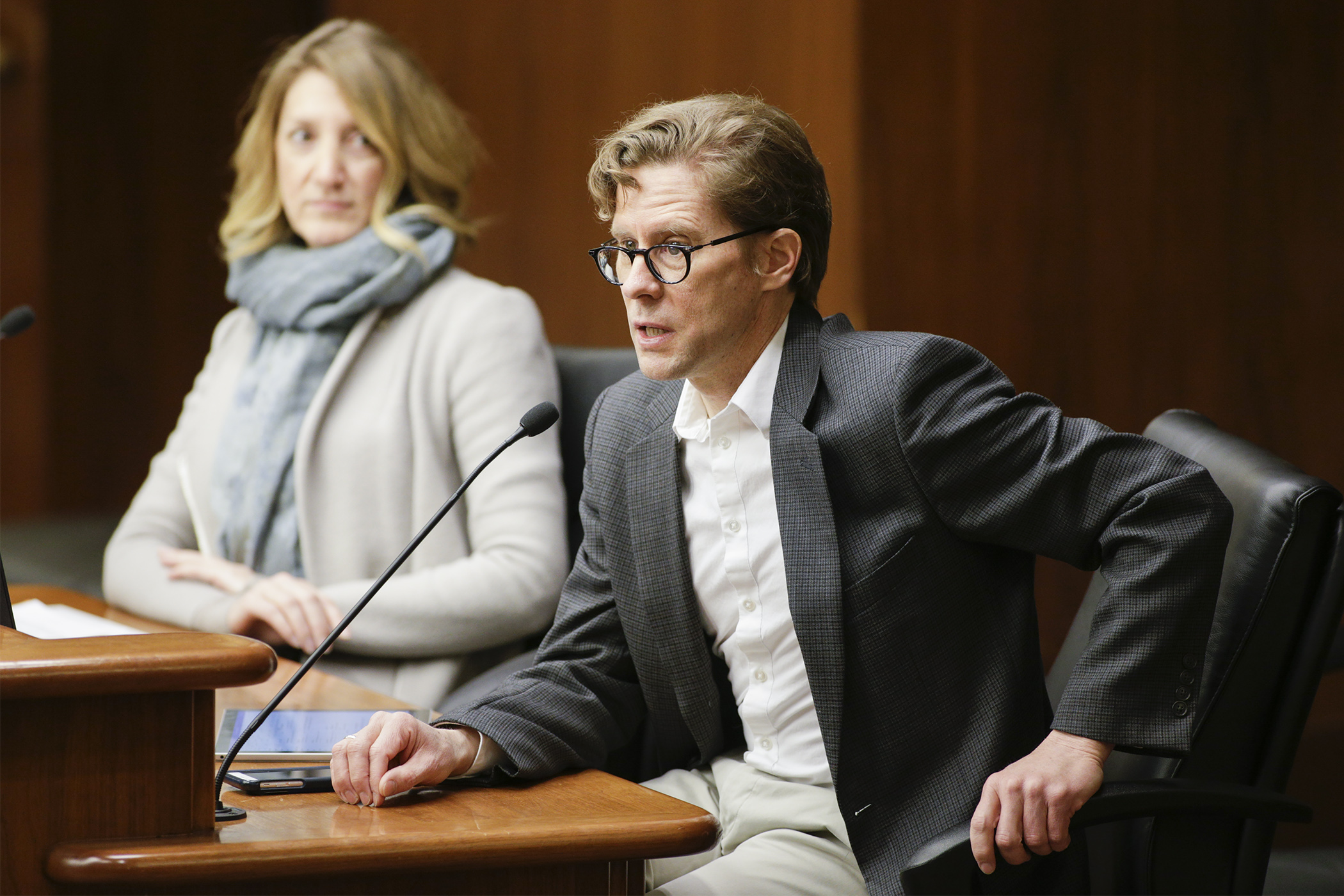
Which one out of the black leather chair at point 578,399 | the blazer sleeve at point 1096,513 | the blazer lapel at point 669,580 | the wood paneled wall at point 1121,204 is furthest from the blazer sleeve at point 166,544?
the wood paneled wall at point 1121,204

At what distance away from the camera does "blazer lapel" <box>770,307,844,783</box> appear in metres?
A: 1.28

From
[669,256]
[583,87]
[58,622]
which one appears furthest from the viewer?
[583,87]

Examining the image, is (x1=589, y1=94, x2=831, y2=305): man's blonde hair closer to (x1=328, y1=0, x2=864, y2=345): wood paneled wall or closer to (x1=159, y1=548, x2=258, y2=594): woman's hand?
(x1=159, y1=548, x2=258, y2=594): woman's hand

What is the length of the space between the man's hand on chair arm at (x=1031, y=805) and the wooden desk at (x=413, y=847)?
0.27 m

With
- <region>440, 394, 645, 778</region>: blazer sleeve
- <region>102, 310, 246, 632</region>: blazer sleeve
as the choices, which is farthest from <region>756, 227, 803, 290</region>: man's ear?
<region>102, 310, 246, 632</region>: blazer sleeve

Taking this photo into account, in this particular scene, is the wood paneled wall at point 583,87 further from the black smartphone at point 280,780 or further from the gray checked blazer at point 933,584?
the black smartphone at point 280,780

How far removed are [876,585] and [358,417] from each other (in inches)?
43.0

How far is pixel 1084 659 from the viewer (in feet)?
4.13

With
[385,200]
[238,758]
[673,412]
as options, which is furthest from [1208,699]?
[385,200]

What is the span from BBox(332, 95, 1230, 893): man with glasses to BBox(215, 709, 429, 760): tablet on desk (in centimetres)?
15

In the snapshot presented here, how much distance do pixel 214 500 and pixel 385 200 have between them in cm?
59

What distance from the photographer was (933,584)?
1.31 meters

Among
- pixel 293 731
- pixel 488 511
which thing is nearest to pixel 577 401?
pixel 488 511

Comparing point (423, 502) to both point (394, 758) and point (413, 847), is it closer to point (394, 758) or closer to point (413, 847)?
point (394, 758)
